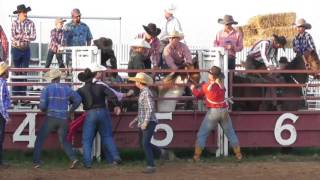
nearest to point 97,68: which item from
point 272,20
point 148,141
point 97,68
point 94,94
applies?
point 97,68

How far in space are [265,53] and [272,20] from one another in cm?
1605

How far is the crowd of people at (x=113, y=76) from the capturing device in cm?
1244

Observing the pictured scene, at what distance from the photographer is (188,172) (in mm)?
12172

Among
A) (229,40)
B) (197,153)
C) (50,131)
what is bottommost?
(197,153)

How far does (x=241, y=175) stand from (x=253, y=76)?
301 cm

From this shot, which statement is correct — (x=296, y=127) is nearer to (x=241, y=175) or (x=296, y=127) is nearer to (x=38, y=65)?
(x=241, y=175)

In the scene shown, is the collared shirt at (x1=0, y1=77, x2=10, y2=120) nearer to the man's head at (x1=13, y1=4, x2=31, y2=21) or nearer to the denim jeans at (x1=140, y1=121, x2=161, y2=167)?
the denim jeans at (x1=140, y1=121, x2=161, y2=167)

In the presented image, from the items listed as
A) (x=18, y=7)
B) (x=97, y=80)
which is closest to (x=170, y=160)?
(x=97, y=80)

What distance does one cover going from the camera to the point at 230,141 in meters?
13.2

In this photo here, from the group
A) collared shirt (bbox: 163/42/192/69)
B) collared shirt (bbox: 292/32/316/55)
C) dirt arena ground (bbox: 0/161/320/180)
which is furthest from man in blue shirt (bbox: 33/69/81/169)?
collared shirt (bbox: 292/32/316/55)

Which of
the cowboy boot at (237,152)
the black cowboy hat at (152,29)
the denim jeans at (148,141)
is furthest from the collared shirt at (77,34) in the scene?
the cowboy boot at (237,152)

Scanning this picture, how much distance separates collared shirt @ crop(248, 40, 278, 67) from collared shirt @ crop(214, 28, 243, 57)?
0.32 metres

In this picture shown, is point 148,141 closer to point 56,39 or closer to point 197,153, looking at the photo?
point 197,153

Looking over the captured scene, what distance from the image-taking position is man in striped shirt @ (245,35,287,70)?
47.0 ft
